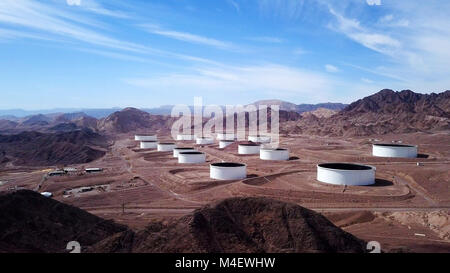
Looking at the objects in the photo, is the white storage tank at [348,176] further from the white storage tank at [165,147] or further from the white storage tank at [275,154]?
the white storage tank at [165,147]

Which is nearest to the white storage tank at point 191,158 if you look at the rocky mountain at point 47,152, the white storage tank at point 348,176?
the rocky mountain at point 47,152

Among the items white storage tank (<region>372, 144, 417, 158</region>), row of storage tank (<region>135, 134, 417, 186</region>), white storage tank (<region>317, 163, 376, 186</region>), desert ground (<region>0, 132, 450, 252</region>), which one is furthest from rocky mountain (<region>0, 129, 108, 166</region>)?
white storage tank (<region>372, 144, 417, 158</region>)

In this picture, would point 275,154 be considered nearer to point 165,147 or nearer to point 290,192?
point 290,192

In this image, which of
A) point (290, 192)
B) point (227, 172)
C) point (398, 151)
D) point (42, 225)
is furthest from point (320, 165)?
point (42, 225)

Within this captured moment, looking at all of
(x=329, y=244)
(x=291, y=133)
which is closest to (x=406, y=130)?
(x=291, y=133)

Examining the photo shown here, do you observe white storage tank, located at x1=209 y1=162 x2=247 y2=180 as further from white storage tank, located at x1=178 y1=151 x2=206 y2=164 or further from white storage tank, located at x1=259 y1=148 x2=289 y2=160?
A: white storage tank, located at x1=259 y1=148 x2=289 y2=160
